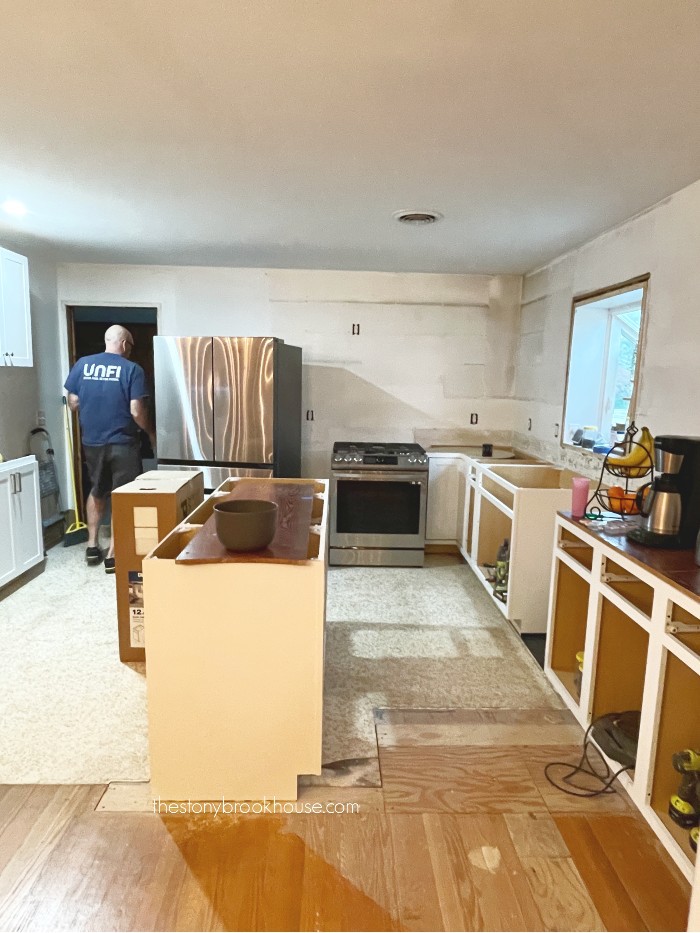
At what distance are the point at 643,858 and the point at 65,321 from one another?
4.93 metres

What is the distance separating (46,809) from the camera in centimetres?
175

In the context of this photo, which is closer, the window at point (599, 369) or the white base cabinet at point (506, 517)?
the white base cabinet at point (506, 517)

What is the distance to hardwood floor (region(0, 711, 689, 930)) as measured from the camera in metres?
1.42

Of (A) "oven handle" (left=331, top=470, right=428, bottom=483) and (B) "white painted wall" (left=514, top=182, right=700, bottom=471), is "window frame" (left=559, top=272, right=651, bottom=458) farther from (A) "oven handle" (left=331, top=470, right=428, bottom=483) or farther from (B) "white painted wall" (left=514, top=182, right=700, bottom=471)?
(A) "oven handle" (left=331, top=470, right=428, bottom=483)

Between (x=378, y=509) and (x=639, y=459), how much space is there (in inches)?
83.8

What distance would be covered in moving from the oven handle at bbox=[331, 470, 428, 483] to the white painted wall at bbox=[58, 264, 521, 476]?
80 cm

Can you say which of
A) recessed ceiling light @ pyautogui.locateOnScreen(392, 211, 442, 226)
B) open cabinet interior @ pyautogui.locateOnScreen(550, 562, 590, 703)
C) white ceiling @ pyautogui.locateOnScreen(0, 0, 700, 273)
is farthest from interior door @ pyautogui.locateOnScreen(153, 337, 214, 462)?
open cabinet interior @ pyautogui.locateOnScreen(550, 562, 590, 703)

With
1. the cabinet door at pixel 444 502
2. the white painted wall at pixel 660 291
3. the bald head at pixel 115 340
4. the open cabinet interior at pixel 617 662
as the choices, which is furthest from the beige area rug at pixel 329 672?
the bald head at pixel 115 340

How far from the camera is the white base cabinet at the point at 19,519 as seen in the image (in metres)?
3.37

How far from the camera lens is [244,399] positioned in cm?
384

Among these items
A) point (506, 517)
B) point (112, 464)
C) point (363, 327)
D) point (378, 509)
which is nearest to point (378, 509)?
point (378, 509)

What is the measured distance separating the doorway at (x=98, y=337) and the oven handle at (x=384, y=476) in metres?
1.56

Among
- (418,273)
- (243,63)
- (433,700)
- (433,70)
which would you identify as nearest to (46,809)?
(433,700)

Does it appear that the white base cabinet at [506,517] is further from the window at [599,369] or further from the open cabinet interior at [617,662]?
the open cabinet interior at [617,662]
